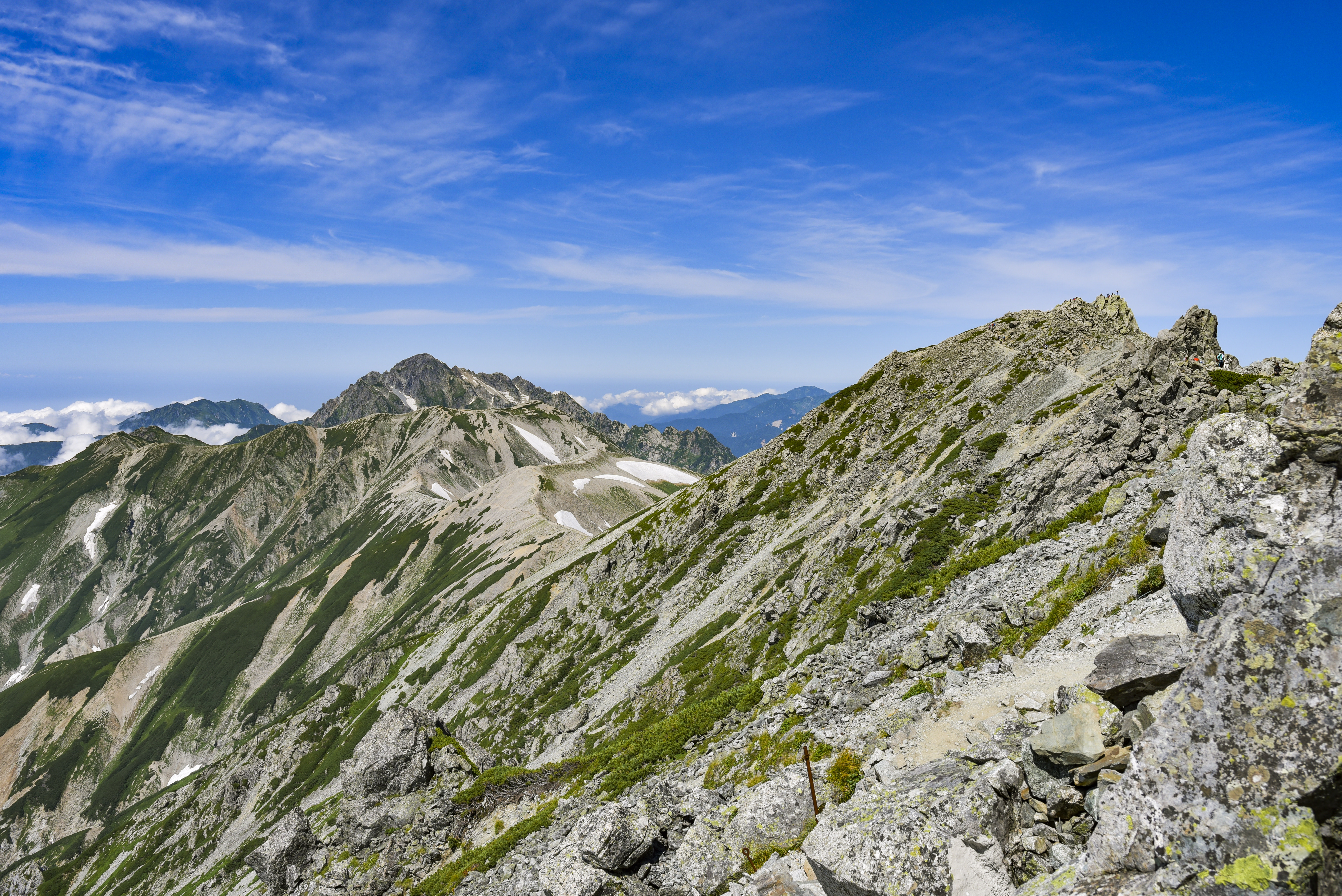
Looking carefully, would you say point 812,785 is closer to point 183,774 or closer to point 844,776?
point 844,776

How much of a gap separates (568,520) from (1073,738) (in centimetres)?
17193

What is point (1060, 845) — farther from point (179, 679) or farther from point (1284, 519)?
point (179, 679)

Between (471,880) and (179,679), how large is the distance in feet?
727

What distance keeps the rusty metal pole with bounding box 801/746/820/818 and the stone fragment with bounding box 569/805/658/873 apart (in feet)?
18.7

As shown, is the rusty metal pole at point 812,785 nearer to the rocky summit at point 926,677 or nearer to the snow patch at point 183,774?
the rocky summit at point 926,677

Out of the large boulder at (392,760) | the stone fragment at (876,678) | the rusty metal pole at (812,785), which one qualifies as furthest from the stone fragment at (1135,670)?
the large boulder at (392,760)

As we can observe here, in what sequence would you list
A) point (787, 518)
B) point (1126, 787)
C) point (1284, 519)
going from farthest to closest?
1. point (787, 518)
2. point (1284, 519)
3. point (1126, 787)

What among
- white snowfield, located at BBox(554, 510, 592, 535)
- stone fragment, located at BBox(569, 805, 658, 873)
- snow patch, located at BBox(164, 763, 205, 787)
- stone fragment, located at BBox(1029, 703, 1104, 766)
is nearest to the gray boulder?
stone fragment, located at BBox(569, 805, 658, 873)

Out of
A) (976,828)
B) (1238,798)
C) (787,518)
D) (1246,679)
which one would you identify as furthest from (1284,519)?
(787,518)

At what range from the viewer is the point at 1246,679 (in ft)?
24.8

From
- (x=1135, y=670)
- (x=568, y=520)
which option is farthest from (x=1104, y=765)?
(x=568, y=520)

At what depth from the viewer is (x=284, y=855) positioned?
40.2 m

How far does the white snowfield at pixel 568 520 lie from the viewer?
173125 millimetres

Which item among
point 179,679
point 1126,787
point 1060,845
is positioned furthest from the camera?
point 179,679
